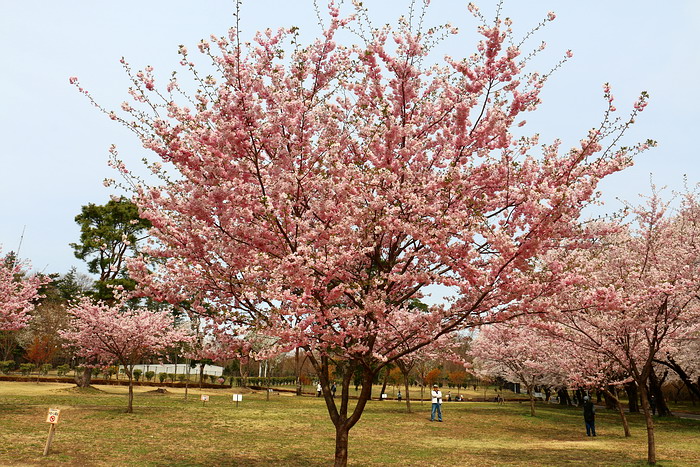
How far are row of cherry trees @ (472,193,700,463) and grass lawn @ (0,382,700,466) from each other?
2.98 m

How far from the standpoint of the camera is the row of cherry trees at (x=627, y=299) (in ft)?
24.9

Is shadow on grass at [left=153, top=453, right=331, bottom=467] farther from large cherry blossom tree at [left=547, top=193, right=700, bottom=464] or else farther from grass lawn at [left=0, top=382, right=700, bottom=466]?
large cherry blossom tree at [left=547, top=193, right=700, bottom=464]

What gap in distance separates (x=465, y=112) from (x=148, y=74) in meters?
5.36

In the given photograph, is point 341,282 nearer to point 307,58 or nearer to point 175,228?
point 175,228

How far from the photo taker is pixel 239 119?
7504 mm

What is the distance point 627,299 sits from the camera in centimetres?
802

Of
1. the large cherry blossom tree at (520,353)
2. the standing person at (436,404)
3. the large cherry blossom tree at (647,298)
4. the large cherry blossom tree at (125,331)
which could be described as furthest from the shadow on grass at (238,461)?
the large cherry blossom tree at (520,353)

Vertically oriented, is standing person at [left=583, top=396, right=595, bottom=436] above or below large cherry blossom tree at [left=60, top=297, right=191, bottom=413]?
below

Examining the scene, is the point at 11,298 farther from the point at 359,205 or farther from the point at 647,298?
the point at 647,298

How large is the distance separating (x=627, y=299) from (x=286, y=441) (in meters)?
12.1

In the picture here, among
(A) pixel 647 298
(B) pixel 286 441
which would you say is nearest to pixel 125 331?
(B) pixel 286 441

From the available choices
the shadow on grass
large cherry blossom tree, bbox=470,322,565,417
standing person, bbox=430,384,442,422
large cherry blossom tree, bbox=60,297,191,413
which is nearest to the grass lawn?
the shadow on grass

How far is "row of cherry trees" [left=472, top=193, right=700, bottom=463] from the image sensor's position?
24.9ft

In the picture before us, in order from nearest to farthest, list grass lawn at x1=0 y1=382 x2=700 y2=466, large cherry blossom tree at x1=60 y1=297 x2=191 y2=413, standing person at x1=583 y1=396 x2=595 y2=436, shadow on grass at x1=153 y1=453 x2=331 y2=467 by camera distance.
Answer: shadow on grass at x1=153 y1=453 x2=331 y2=467, grass lawn at x1=0 y1=382 x2=700 y2=466, standing person at x1=583 y1=396 x2=595 y2=436, large cherry blossom tree at x1=60 y1=297 x2=191 y2=413
